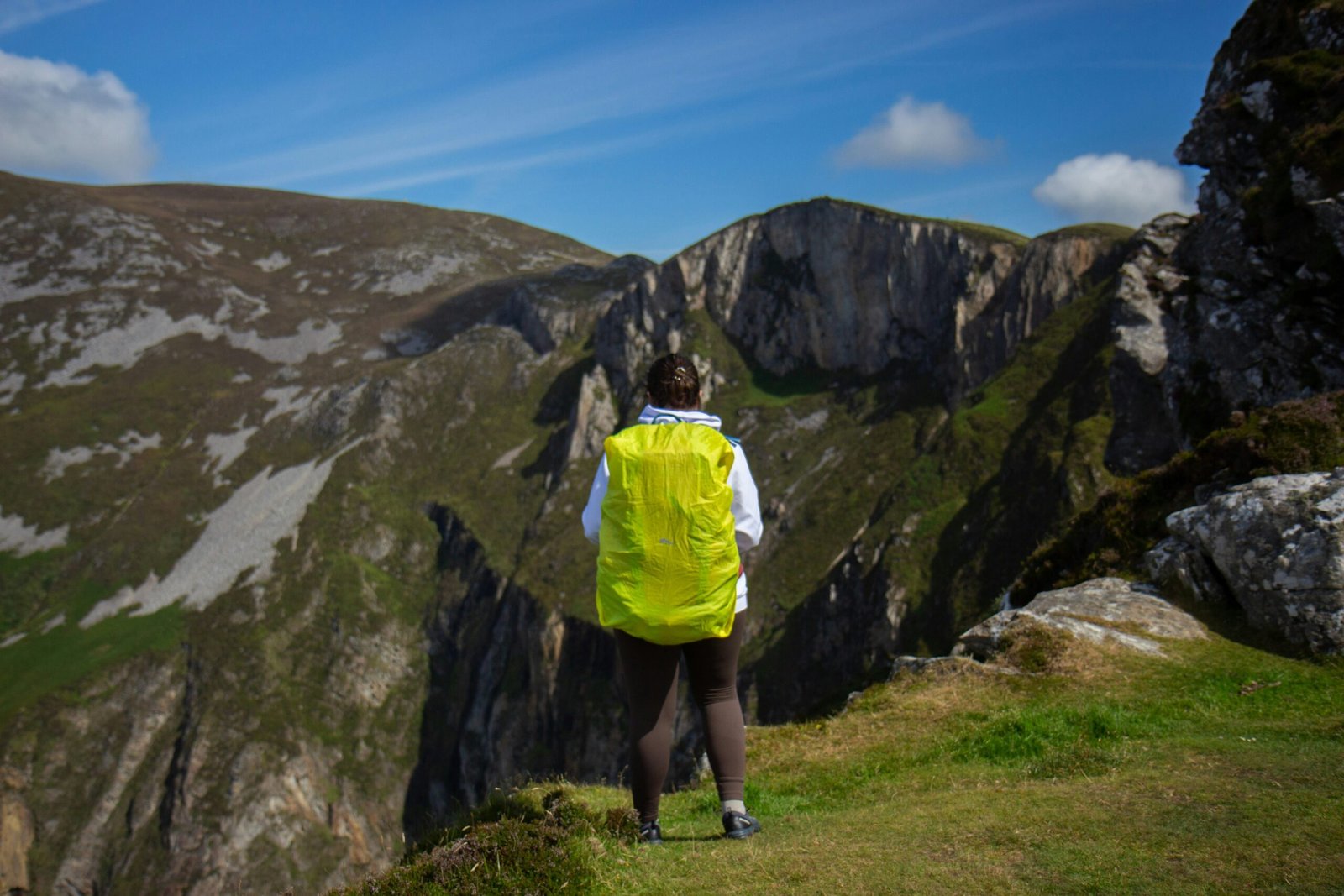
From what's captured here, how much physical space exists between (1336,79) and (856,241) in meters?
102

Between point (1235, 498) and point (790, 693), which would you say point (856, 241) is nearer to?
point (790, 693)

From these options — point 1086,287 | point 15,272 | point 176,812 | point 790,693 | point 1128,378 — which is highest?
point 15,272

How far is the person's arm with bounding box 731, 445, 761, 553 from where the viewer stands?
727 cm

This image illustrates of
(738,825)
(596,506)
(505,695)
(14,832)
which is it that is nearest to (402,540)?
(505,695)

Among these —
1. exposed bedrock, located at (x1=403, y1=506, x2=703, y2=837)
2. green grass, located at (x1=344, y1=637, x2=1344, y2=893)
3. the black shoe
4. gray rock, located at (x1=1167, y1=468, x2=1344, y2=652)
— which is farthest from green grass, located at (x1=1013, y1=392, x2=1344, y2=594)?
exposed bedrock, located at (x1=403, y1=506, x2=703, y2=837)

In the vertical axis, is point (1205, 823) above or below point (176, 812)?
above

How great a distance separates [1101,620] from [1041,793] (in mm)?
6283

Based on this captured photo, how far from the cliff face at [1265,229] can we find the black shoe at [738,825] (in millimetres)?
20333

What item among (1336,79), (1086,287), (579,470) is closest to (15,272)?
(579,470)

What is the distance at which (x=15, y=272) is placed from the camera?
198125 millimetres

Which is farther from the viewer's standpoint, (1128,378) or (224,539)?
(224,539)

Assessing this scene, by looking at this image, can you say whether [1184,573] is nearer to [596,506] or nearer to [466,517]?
[596,506]

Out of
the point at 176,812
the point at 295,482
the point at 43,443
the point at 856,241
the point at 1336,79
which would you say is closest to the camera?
the point at 1336,79

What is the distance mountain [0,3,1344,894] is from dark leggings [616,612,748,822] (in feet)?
159
